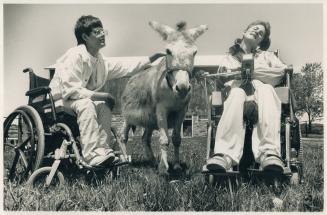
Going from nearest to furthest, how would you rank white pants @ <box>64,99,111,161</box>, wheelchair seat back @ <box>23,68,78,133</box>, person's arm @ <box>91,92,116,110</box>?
white pants @ <box>64,99,111,161</box> < person's arm @ <box>91,92,116,110</box> < wheelchair seat back @ <box>23,68,78,133</box>

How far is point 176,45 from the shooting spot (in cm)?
396

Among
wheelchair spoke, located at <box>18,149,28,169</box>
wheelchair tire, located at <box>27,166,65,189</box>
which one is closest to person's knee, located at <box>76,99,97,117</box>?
wheelchair tire, located at <box>27,166,65,189</box>

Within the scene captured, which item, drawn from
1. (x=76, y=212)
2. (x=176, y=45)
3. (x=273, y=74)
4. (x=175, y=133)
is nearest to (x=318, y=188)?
(x=273, y=74)

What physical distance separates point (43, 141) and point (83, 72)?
715 millimetres

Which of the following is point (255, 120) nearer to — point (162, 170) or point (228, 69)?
point (228, 69)

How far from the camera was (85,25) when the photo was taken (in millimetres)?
4113

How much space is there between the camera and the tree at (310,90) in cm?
420

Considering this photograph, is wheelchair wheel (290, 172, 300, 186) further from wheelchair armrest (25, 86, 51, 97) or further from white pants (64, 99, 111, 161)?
wheelchair armrest (25, 86, 51, 97)

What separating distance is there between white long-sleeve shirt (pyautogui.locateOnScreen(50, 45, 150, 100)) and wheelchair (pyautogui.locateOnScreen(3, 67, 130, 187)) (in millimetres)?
138

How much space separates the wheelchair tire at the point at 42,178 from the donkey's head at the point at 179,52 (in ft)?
3.99

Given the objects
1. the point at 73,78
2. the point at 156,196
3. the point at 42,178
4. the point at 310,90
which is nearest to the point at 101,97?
the point at 73,78

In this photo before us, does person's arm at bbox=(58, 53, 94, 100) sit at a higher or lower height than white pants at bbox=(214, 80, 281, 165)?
higher

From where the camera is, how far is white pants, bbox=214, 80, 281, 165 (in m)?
3.52

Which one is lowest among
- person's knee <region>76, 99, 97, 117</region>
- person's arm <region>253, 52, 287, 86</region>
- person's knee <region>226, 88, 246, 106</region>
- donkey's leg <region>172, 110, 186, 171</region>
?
donkey's leg <region>172, 110, 186, 171</region>
